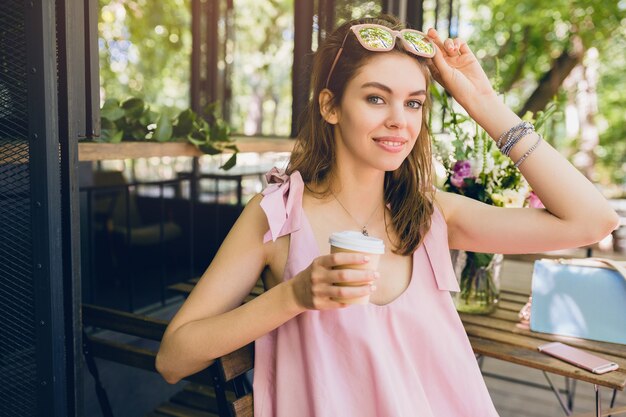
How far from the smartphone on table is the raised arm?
0.44 m

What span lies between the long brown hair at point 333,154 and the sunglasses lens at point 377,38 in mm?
23

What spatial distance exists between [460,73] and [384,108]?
34 centimetres

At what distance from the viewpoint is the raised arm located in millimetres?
1551

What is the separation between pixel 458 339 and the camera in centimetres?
153

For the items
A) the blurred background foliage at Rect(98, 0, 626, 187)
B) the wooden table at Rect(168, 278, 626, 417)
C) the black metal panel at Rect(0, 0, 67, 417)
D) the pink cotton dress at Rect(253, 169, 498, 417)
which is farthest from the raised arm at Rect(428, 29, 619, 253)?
the blurred background foliage at Rect(98, 0, 626, 187)

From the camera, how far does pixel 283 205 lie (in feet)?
4.88

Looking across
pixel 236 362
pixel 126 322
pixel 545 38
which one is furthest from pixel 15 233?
pixel 545 38

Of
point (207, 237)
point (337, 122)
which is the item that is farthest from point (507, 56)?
point (337, 122)

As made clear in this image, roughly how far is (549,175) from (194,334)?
97cm

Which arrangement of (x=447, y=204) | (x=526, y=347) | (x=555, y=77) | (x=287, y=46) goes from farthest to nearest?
(x=287, y=46)
(x=555, y=77)
(x=526, y=347)
(x=447, y=204)

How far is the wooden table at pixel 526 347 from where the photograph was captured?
5.80 ft

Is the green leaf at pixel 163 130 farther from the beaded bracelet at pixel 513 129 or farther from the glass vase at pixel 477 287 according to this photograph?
the beaded bracelet at pixel 513 129

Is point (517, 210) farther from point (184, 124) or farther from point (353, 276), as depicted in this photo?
point (184, 124)

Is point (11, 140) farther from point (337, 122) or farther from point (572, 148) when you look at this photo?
point (572, 148)
